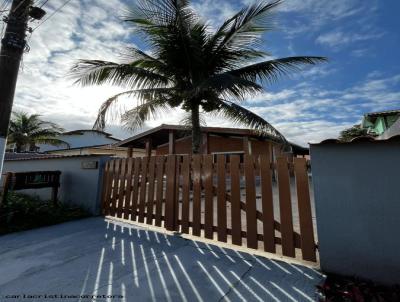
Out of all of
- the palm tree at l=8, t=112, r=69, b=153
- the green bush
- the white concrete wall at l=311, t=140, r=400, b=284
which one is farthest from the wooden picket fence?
the palm tree at l=8, t=112, r=69, b=153

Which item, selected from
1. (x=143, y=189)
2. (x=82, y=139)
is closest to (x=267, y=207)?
(x=143, y=189)

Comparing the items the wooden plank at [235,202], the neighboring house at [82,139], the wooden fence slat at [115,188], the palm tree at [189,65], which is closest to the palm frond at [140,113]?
the palm tree at [189,65]

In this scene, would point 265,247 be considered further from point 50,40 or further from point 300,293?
point 50,40

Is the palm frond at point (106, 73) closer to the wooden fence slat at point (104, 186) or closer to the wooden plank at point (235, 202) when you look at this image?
the wooden fence slat at point (104, 186)

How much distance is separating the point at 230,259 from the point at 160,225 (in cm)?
192

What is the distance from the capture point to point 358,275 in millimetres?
2479

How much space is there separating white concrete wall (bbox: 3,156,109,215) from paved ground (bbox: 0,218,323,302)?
2023 mm

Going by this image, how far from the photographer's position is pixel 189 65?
7.23 metres

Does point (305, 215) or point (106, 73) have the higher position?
point (106, 73)

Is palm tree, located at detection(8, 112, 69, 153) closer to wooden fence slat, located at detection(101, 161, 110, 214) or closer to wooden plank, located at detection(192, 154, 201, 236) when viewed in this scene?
wooden fence slat, located at detection(101, 161, 110, 214)

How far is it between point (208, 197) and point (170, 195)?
892mm

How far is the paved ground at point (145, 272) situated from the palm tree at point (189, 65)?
12.9 feet

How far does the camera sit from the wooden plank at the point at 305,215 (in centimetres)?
287

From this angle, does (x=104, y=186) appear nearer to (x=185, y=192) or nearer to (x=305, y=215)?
(x=185, y=192)
